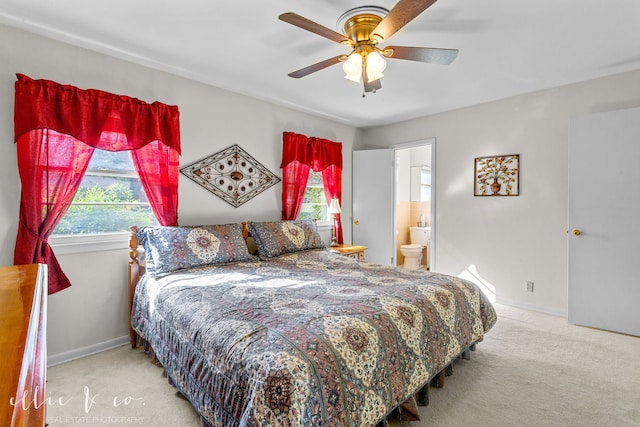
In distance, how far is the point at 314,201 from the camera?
455 cm

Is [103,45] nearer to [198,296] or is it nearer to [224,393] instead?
[198,296]

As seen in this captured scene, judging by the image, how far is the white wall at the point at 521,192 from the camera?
3.35 meters

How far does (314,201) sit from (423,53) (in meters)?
2.77

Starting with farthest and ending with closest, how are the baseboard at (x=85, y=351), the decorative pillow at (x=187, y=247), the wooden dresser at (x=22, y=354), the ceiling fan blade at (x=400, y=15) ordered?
the decorative pillow at (x=187, y=247) < the baseboard at (x=85, y=351) < the ceiling fan blade at (x=400, y=15) < the wooden dresser at (x=22, y=354)

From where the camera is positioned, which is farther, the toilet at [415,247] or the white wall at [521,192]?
the toilet at [415,247]

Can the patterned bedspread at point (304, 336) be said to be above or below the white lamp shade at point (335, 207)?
below

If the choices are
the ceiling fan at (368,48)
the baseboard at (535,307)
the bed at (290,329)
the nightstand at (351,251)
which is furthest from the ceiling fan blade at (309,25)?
the baseboard at (535,307)

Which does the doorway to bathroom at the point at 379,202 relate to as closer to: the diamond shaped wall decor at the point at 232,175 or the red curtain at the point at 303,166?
the red curtain at the point at 303,166

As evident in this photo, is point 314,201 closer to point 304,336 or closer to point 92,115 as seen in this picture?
point 92,115

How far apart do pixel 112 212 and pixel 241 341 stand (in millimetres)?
2053

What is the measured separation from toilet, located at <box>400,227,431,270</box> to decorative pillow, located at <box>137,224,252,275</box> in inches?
134

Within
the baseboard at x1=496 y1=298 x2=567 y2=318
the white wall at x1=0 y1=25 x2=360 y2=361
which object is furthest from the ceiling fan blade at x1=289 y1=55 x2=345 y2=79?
the baseboard at x1=496 y1=298 x2=567 y2=318

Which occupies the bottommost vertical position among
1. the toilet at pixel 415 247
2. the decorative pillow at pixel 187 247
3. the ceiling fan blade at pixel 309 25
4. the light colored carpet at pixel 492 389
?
the light colored carpet at pixel 492 389

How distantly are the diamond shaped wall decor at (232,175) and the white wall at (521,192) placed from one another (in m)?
2.38
